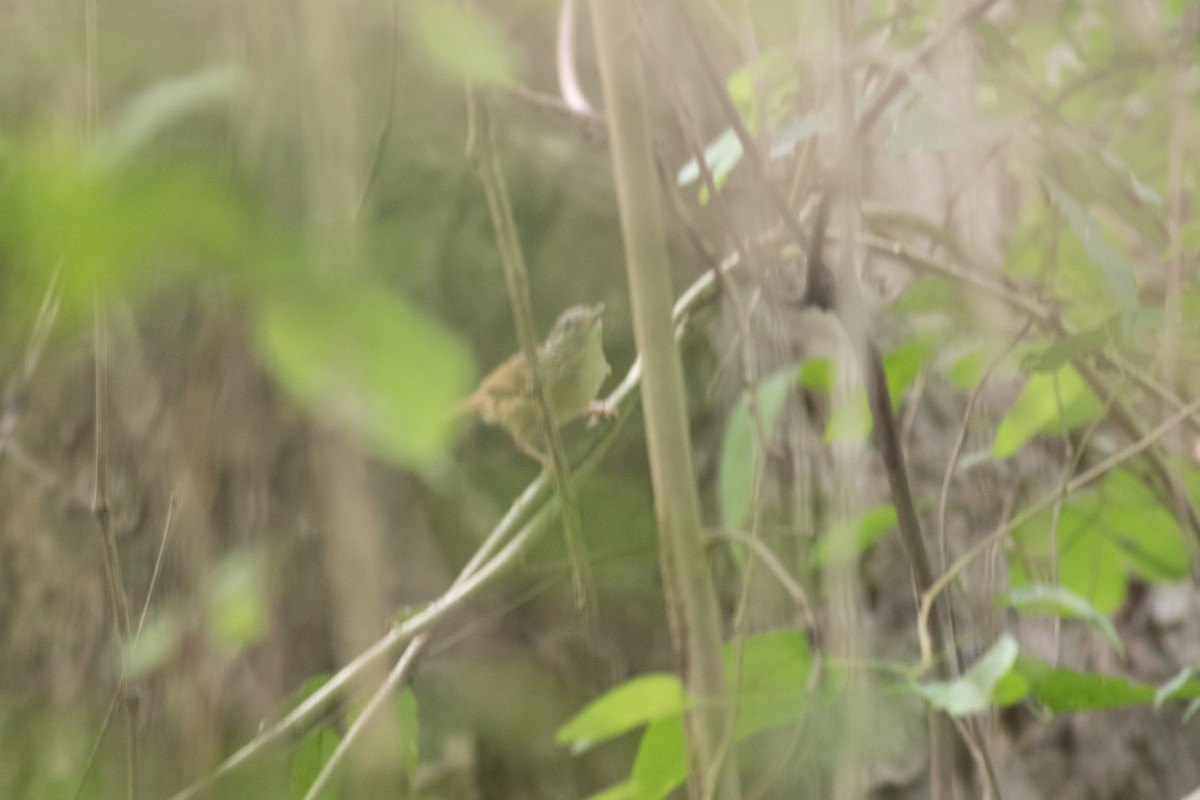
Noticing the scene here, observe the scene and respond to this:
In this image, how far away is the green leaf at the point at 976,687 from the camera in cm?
49

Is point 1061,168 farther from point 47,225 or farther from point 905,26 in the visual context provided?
point 47,225

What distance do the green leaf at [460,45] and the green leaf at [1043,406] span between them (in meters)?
0.77

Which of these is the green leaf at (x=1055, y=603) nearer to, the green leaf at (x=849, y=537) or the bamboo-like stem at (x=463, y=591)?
the green leaf at (x=849, y=537)

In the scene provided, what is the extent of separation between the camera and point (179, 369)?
0.63 m

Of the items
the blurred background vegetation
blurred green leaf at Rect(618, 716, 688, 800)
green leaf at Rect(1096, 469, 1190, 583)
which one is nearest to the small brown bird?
the blurred background vegetation

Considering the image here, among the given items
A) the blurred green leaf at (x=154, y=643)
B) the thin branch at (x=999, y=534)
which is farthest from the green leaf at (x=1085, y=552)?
the blurred green leaf at (x=154, y=643)

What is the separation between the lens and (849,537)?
594 millimetres

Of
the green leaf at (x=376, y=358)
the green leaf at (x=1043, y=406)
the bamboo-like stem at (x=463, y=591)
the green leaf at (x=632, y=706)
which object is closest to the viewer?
the green leaf at (x=376, y=358)

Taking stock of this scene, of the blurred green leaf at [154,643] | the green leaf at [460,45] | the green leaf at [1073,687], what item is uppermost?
the green leaf at [460,45]

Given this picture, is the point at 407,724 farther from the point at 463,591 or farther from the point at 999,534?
the point at 999,534

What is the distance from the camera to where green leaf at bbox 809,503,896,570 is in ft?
1.93

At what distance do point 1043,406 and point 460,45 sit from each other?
0.81 meters

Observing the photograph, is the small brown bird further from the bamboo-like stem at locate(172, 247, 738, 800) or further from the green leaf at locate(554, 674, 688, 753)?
the green leaf at locate(554, 674, 688, 753)

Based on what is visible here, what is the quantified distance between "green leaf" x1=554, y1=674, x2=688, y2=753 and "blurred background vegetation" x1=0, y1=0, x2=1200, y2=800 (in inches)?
3.5
